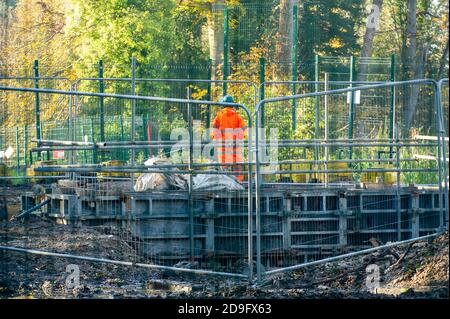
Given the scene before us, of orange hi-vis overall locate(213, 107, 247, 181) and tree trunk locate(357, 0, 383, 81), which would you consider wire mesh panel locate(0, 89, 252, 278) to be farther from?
tree trunk locate(357, 0, 383, 81)

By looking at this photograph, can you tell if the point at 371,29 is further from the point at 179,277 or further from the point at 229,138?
the point at 179,277

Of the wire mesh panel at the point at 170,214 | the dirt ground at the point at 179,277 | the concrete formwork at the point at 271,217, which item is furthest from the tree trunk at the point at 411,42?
the dirt ground at the point at 179,277

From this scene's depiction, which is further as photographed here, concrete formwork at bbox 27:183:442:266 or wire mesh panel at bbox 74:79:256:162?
wire mesh panel at bbox 74:79:256:162

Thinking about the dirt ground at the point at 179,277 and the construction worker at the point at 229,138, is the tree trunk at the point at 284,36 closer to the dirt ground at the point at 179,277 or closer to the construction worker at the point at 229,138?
the construction worker at the point at 229,138

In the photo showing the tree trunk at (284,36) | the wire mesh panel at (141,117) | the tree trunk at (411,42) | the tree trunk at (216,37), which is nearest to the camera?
the wire mesh panel at (141,117)

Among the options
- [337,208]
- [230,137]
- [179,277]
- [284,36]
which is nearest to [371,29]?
[284,36]

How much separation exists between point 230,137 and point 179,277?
162 inches

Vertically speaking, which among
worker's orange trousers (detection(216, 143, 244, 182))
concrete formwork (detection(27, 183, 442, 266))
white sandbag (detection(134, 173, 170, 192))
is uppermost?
worker's orange trousers (detection(216, 143, 244, 182))

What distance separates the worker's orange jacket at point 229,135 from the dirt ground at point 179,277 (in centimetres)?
226

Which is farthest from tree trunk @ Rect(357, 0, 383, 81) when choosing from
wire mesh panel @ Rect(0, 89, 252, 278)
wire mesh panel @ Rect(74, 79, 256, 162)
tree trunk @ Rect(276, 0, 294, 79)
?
wire mesh panel @ Rect(0, 89, 252, 278)

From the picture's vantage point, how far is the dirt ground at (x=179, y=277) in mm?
11852

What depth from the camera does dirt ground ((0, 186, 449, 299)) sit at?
11852 millimetres

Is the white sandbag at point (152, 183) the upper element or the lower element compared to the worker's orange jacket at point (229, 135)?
lower

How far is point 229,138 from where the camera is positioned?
1736cm
